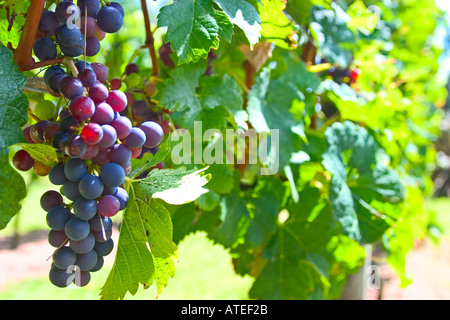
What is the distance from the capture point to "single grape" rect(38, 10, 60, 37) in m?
0.67

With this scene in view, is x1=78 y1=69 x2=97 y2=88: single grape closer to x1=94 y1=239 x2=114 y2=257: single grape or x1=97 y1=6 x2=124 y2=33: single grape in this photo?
x1=97 y1=6 x2=124 y2=33: single grape

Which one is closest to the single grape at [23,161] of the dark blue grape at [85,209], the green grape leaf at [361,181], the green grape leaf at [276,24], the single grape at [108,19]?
the dark blue grape at [85,209]

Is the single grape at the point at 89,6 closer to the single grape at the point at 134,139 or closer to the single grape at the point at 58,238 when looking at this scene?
the single grape at the point at 134,139

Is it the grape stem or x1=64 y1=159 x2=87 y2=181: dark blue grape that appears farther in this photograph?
the grape stem

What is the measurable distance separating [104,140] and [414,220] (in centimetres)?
152

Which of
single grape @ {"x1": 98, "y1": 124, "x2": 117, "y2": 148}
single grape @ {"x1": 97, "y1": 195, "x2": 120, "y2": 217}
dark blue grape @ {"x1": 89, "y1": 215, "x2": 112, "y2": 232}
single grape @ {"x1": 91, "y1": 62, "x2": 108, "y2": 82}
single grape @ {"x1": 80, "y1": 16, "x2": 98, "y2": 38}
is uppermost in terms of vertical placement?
single grape @ {"x1": 80, "y1": 16, "x2": 98, "y2": 38}

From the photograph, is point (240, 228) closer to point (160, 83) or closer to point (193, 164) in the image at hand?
point (193, 164)

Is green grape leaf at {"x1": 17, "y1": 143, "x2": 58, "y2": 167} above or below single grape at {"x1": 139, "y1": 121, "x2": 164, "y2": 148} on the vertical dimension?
above

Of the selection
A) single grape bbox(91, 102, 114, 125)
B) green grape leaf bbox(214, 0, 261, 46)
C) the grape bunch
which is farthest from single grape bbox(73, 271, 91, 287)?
green grape leaf bbox(214, 0, 261, 46)

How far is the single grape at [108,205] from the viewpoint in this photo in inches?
23.7

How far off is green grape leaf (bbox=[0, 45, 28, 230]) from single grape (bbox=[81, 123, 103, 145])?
84mm

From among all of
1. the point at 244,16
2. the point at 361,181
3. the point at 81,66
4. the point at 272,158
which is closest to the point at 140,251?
the point at 81,66

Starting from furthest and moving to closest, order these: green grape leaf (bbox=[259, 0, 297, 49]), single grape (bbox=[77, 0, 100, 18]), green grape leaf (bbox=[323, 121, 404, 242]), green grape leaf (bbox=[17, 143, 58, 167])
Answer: green grape leaf (bbox=[323, 121, 404, 242])
green grape leaf (bbox=[259, 0, 297, 49])
single grape (bbox=[77, 0, 100, 18])
green grape leaf (bbox=[17, 143, 58, 167])

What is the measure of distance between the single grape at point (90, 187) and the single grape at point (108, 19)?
22 cm
